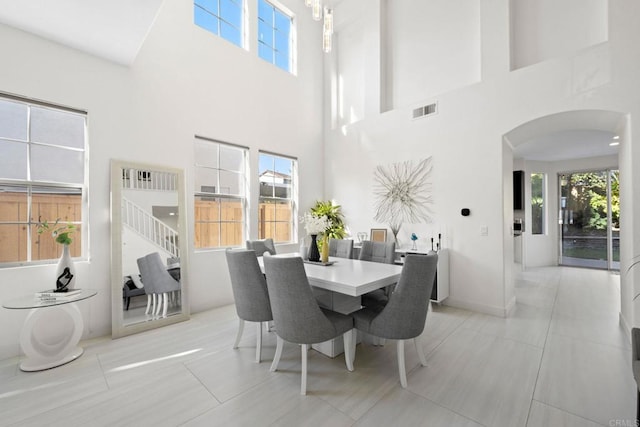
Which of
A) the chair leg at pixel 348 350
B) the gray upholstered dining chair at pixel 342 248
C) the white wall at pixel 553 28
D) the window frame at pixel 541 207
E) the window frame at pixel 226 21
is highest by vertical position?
the window frame at pixel 226 21

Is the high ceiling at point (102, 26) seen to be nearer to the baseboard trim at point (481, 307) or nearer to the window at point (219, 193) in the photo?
the window at point (219, 193)

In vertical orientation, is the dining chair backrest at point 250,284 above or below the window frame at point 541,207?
below

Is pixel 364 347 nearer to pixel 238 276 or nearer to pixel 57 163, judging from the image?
pixel 238 276

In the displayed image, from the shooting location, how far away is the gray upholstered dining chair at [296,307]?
201cm

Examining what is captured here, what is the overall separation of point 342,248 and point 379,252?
0.51 meters

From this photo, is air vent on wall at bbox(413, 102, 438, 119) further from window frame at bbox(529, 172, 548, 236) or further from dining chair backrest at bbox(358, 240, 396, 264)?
window frame at bbox(529, 172, 548, 236)

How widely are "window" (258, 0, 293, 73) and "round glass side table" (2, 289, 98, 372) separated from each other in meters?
4.58

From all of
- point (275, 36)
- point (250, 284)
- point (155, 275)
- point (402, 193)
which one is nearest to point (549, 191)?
point (402, 193)

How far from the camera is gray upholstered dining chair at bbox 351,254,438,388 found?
2.04 m

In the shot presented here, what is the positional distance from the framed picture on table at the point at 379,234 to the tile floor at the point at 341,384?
1.89 metres

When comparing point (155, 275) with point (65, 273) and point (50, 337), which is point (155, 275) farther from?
point (50, 337)

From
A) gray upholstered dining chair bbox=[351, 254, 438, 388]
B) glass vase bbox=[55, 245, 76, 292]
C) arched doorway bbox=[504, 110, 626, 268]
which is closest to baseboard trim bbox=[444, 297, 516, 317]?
gray upholstered dining chair bbox=[351, 254, 438, 388]

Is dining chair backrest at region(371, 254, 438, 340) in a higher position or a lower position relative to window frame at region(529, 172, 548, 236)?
lower

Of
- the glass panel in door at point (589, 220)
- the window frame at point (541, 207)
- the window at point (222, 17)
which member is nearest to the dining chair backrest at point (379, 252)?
the window at point (222, 17)
